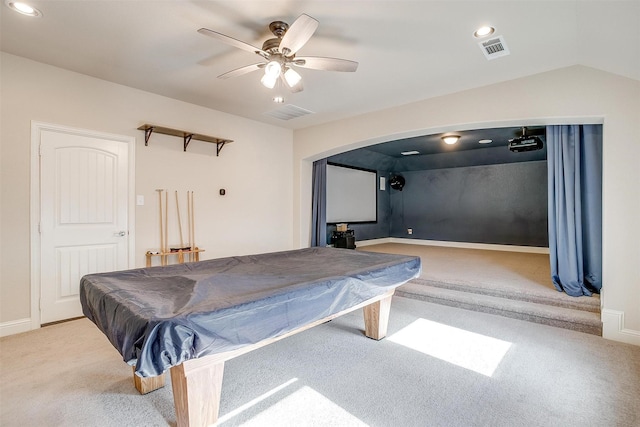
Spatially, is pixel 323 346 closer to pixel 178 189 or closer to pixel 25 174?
pixel 178 189

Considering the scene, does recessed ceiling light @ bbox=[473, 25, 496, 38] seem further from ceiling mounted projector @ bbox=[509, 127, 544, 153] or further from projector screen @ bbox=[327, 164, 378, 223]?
projector screen @ bbox=[327, 164, 378, 223]

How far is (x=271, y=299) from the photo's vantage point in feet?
5.17

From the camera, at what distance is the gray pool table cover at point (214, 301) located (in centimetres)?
124

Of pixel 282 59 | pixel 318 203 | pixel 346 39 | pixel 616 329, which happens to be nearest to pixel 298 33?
pixel 282 59

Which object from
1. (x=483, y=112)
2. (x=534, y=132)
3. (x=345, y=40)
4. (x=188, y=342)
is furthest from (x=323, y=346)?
(x=534, y=132)

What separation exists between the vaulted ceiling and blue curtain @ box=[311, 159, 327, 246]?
85.5 inches

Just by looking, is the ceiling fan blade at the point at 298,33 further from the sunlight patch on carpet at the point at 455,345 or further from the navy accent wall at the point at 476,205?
the navy accent wall at the point at 476,205

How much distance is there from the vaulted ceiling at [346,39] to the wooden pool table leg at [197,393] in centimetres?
240

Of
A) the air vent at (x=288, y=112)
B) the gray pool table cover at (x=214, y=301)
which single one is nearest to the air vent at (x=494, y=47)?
the gray pool table cover at (x=214, y=301)

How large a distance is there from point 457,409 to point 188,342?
63.5 inches

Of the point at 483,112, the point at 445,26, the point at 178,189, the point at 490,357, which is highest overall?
the point at 445,26

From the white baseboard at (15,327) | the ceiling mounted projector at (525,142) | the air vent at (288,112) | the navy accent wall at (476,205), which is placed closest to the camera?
the white baseboard at (15,327)

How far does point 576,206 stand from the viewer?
3354 mm

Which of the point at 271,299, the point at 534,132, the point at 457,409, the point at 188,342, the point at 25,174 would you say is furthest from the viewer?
the point at 534,132
